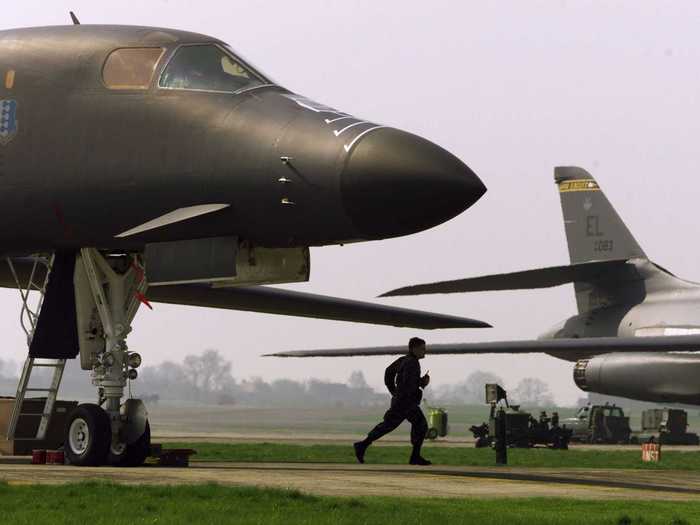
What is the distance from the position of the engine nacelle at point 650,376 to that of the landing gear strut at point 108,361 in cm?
1857

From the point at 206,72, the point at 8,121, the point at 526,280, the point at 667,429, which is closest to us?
the point at 206,72

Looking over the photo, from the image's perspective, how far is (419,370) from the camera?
48.3 ft

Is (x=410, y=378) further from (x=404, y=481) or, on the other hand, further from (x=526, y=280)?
(x=526, y=280)

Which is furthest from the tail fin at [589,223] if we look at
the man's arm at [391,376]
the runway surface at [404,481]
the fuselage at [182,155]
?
the fuselage at [182,155]

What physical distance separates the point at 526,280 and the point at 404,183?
20823mm

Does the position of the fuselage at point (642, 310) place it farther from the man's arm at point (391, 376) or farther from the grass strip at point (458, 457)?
the man's arm at point (391, 376)

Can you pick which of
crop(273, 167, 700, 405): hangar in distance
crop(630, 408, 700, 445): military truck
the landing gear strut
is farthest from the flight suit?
crop(630, 408, 700, 445): military truck

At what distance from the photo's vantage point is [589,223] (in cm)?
3522

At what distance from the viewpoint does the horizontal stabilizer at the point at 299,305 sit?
68.0 feet

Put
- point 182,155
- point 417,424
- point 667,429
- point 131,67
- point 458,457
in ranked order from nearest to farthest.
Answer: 1. point 182,155
2. point 131,67
3. point 417,424
4. point 458,457
5. point 667,429

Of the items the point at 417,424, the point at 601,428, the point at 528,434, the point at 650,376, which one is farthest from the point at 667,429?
the point at 417,424

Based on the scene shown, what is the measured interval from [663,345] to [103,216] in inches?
600

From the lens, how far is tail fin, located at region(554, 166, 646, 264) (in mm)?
34844

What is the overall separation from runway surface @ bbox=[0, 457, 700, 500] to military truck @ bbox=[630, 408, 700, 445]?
26.9m
